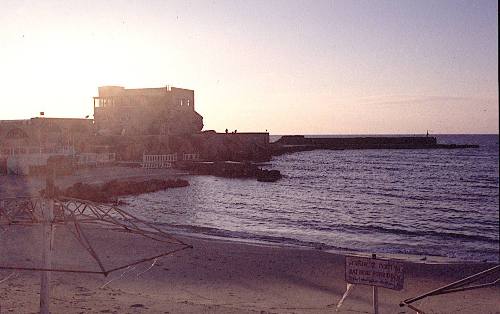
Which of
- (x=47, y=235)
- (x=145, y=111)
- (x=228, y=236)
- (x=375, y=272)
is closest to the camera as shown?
(x=47, y=235)

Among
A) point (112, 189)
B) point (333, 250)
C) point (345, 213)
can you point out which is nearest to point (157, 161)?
point (112, 189)

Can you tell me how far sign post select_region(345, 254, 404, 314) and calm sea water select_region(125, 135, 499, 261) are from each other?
39.9 feet

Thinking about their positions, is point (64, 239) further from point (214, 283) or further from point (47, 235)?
point (47, 235)

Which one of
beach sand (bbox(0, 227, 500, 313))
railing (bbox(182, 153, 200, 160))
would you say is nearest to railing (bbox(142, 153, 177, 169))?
railing (bbox(182, 153, 200, 160))

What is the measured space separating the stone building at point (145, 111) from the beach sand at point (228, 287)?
2265 inches

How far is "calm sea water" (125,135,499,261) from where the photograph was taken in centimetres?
2241

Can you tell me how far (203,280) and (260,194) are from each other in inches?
1106

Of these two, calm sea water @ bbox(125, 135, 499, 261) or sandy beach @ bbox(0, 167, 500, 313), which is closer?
sandy beach @ bbox(0, 167, 500, 313)

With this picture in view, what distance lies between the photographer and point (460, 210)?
34.1m

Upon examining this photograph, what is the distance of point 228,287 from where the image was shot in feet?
42.5

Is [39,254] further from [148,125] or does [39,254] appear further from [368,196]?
[148,125]

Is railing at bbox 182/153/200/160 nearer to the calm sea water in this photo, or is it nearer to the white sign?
the calm sea water

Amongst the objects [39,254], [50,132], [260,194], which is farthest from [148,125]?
[39,254]

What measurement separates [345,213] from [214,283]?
19.6 meters
